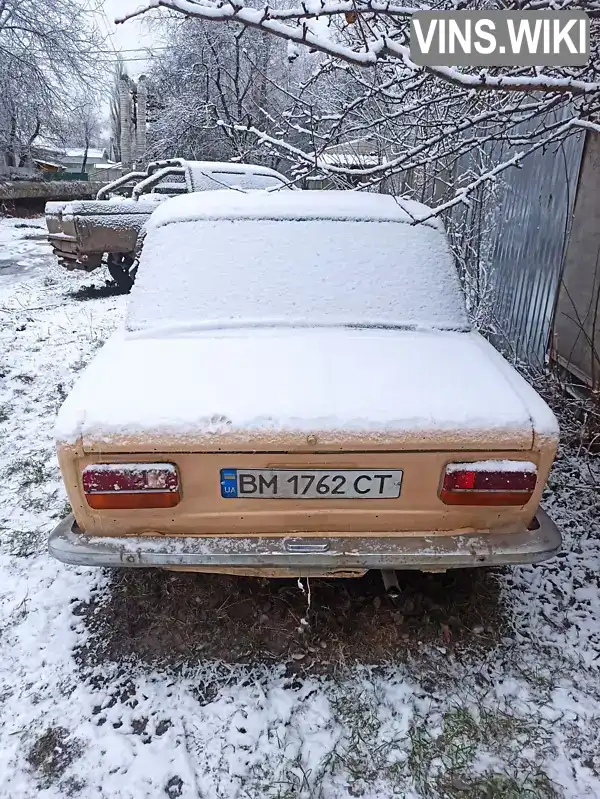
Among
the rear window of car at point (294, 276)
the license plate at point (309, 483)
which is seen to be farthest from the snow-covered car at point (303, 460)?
the rear window of car at point (294, 276)

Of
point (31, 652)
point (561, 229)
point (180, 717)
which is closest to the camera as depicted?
point (180, 717)

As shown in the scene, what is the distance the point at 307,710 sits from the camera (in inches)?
84.3

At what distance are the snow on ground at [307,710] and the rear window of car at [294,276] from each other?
1.37 metres

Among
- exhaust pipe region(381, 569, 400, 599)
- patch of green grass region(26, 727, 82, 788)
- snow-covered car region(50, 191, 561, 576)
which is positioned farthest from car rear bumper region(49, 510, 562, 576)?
patch of green grass region(26, 727, 82, 788)

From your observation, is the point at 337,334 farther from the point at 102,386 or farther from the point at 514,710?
the point at 514,710

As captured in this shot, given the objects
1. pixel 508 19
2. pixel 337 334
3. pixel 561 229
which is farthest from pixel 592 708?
pixel 561 229

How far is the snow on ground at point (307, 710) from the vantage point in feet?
6.20

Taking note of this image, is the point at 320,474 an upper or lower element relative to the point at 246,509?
upper

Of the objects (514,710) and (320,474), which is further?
(514,710)

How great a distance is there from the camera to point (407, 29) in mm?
2426

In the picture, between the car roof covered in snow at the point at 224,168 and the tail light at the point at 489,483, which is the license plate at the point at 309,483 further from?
the car roof covered in snow at the point at 224,168

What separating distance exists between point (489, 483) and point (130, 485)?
127cm

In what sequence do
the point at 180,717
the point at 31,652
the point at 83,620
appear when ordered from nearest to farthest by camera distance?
the point at 180,717 < the point at 31,652 < the point at 83,620

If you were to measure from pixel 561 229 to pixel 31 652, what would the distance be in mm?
4720
